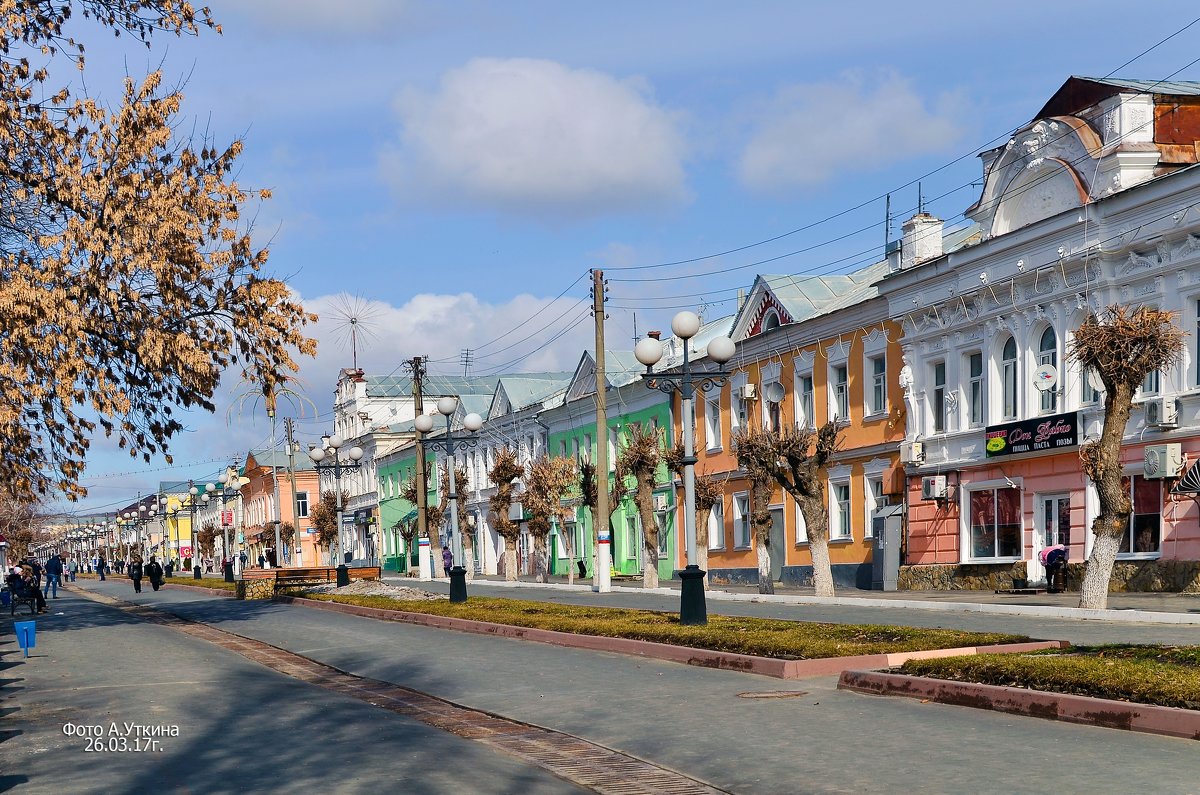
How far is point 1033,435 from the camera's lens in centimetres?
3256

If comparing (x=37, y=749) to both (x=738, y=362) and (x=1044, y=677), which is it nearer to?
(x=1044, y=677)

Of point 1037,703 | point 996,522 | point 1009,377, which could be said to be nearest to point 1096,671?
point 1037,703

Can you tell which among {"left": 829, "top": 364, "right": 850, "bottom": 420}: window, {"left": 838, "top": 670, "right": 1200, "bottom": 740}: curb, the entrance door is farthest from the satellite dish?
{"left": 838, "top": 670, "right": 1200, "bottom": 740}: curb

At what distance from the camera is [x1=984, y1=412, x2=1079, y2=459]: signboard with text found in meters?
31.3

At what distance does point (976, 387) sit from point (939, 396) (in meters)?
1.68

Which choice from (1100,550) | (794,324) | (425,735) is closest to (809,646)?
(425,735)

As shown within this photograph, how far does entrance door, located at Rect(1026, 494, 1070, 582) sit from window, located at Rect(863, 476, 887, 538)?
6.93 m

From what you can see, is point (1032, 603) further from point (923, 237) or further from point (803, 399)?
point (803, 399)

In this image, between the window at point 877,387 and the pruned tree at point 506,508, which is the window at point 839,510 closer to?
the window at point 877,387

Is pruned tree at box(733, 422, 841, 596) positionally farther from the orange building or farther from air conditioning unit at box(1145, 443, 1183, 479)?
air conditioning unit at box(1145, 443, 1183, 479)

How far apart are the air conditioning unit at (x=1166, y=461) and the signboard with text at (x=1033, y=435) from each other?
288 centimetres

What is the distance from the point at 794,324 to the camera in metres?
42.8

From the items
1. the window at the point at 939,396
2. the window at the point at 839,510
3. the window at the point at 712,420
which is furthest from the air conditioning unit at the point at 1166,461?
the window at the point at 712,420

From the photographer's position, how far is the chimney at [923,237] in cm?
3784
